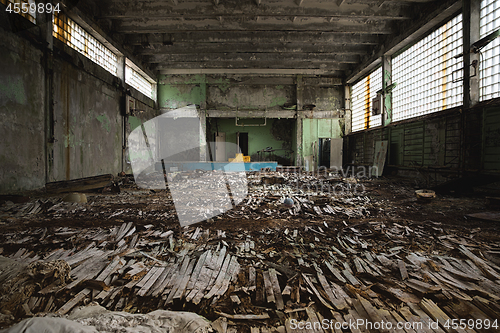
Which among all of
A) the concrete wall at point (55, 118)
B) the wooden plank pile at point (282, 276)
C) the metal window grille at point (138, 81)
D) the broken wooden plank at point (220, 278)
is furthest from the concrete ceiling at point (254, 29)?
the broken wooden plank at point (220, 278)

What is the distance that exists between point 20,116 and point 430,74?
1511cm

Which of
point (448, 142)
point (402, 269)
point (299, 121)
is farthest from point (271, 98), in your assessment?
point (402, 269)

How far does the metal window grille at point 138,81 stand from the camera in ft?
47.4

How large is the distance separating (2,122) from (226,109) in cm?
1414

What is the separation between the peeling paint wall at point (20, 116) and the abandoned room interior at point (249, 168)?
4 cm

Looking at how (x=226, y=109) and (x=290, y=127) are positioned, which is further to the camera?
(x=290, y=127)

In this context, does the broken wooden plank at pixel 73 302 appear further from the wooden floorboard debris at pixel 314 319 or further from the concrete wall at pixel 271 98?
the concrete wall at pixel 271 98

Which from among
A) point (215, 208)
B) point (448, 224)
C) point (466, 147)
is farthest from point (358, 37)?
point (215, 208)

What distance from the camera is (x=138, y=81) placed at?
1590cm

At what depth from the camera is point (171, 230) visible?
4.14 m

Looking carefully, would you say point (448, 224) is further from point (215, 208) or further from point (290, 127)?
point (290, 127)

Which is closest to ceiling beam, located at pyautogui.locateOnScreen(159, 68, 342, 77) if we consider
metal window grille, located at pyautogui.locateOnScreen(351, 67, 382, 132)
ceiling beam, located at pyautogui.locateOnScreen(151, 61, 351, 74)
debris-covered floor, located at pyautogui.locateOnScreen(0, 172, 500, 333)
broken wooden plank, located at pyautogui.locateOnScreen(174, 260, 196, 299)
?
ceiling beam, located at pyautogui.locateOnScreen(151, 61, 351, 74)

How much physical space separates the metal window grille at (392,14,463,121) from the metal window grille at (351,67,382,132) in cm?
183

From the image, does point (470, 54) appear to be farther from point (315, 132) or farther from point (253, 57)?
point (315, 132)
